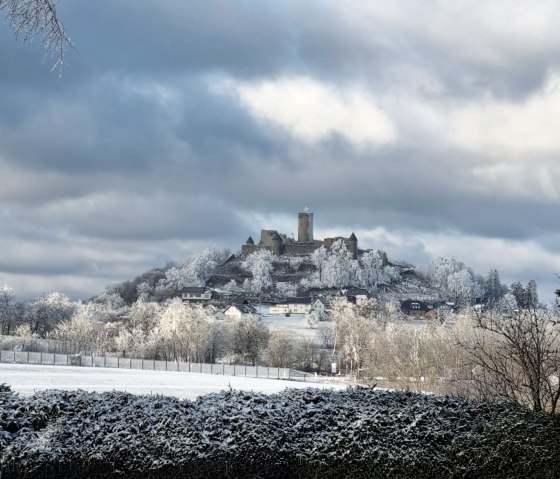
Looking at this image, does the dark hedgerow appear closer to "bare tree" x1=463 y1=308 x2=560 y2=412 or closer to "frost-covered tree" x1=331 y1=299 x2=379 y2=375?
"bare tree" x1=463 y1=308 x2=560 y2=412

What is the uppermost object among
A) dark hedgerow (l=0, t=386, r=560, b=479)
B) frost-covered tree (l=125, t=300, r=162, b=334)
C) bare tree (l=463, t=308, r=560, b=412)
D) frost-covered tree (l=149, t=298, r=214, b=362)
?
frost-covered tree (l=125, t=300, r=162, b=334)

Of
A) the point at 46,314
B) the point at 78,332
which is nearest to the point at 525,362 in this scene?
the point at 78,332

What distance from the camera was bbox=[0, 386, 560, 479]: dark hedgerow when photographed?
11.6 meters

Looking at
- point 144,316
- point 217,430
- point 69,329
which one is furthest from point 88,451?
point 144,316

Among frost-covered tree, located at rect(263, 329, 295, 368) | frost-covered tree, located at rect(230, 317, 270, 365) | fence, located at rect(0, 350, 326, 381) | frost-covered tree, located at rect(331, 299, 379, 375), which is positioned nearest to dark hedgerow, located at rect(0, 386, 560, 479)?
fence, located at rect(0, 350, 326, 381)

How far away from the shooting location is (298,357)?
121m

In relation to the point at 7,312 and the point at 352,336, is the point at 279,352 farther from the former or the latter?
the point at 7,312

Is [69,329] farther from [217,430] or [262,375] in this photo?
[217,430]

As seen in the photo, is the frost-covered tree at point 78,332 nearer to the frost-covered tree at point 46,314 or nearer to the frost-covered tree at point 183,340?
the frost-covered tree at point 46,314

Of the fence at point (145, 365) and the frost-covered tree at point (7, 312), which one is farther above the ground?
the frost-covered tree at point (7, 312)

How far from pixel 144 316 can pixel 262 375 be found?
73.4m

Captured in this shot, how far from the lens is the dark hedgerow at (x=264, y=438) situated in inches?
459

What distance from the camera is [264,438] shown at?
11.9 meters

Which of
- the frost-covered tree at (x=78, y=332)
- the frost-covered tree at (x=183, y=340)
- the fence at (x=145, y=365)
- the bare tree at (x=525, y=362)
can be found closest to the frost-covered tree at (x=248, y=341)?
the frost-covered tree at (x=183, y=340)
